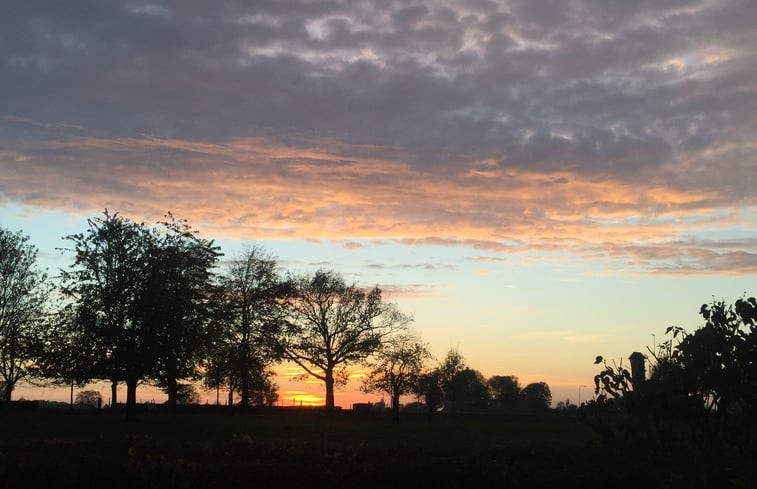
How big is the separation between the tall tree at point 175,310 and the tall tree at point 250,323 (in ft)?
19.4

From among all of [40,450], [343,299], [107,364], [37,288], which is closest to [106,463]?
[40,450]

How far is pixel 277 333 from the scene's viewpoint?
179 ft

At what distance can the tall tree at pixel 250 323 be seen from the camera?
5103cm

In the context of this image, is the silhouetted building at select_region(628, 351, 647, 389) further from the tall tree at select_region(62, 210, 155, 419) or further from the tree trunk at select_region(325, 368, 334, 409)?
the tree trunk at select_region(325, 368, 334, 409)

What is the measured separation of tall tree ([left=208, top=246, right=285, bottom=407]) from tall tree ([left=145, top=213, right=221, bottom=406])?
591 cm

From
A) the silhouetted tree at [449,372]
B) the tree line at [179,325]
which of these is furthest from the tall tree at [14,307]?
the silhouetted tree at [449,372]

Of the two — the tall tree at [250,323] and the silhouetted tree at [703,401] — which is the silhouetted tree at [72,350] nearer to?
the tall tree at [250,323]

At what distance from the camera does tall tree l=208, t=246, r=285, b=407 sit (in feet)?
167

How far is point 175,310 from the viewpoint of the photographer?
39.5m

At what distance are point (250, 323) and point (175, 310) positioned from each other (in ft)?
47.2

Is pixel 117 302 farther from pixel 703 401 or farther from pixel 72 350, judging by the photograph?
pixel 703 401

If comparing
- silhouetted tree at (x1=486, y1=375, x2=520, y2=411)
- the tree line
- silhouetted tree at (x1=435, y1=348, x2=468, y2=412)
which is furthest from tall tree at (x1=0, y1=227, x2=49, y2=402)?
silhouetted tree at (x1=486, y1=375, x2=520, y2=411)

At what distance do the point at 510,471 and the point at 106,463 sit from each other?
721 centimetres

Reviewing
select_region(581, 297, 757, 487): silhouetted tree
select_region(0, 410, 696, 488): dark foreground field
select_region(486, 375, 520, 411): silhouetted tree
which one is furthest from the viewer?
select_region(486, 375, 520, 411): silhouetted tree
